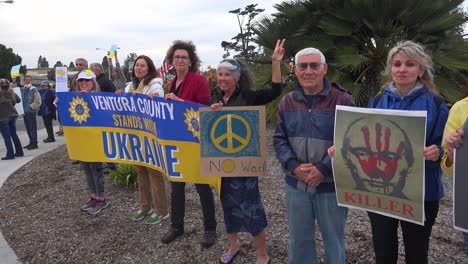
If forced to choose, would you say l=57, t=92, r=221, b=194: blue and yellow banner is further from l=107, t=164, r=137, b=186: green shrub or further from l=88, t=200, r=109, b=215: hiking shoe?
l=107, t=164, r=137, b=186: green shrub

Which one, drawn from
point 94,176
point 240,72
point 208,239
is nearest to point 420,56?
point 240,72

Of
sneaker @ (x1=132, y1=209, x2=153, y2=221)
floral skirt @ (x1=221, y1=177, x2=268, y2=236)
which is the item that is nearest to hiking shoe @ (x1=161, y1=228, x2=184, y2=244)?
sneaker @ (x1=132, y1=209, x2=153, y2=221)

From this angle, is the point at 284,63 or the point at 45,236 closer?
the point at 45,236

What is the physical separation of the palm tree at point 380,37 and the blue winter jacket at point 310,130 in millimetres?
3772

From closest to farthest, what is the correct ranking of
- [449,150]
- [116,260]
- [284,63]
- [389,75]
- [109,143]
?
1. [449,150]
2. [389,75]
3. [116,260]
4. [109,143]
5. [284,63]

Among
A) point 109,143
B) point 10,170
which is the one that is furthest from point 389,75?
point 10,170

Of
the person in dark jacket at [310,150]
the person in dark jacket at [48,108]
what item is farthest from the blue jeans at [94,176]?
the person in dark jacket at [48,108]

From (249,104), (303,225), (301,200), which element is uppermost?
(249,104)

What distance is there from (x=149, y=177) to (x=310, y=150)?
7.82ft

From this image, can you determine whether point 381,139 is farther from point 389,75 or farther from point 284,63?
point 284,63

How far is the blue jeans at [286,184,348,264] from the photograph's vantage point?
2.40 metres

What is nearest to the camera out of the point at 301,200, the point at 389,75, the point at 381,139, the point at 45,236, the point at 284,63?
the point at 381,139

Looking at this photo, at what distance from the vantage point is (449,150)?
76.4 inches

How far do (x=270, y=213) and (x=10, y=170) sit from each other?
17.6 ft
